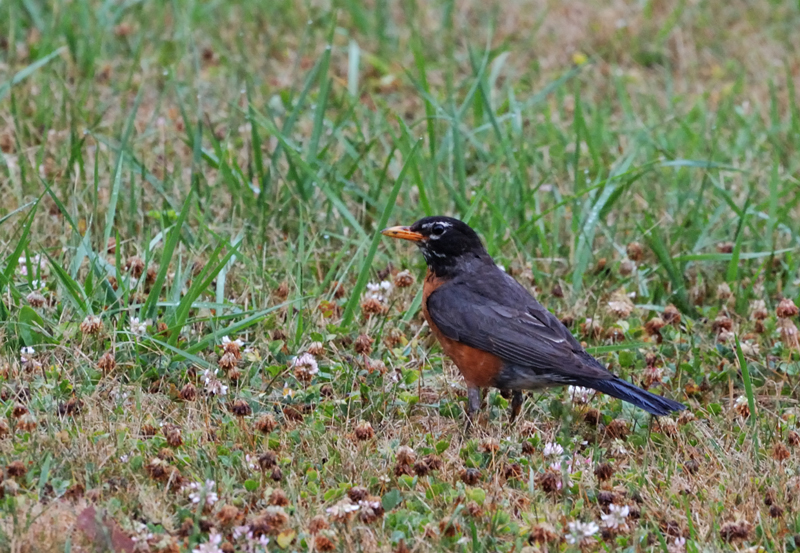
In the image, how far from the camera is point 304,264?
5.88 meters

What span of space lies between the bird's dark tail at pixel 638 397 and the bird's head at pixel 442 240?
1119 millimetres

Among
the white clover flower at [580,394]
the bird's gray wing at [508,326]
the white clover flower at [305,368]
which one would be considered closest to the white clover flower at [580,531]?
the bird's gray wing at [508,326]

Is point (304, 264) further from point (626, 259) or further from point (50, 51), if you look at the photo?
point (50, 51)

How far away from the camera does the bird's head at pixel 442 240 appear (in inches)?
220

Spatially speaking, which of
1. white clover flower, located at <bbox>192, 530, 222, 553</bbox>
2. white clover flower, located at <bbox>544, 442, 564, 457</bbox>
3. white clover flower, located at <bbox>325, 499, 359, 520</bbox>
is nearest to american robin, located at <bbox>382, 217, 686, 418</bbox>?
white clover flower, located at <bbox>544, 442, 564, 457</bbox>

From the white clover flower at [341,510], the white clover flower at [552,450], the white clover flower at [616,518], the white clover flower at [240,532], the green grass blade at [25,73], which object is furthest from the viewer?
the green grass blade at [25,73]

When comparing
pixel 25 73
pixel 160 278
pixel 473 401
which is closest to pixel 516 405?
pixel 473 401

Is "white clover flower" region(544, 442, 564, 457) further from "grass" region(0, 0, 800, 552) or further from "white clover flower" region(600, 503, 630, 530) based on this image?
"white clover flower" region(600, 503, 630, 530)

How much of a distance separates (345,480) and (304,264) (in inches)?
72.7

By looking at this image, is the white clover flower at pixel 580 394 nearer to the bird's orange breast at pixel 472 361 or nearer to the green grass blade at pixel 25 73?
the bird's orange breast at pixel 472 361

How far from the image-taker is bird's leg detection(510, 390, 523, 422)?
5.15 meters

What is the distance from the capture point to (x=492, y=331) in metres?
5.11

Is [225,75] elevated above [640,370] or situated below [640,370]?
above

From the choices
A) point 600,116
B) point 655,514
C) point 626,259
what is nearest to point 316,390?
point 655,514
